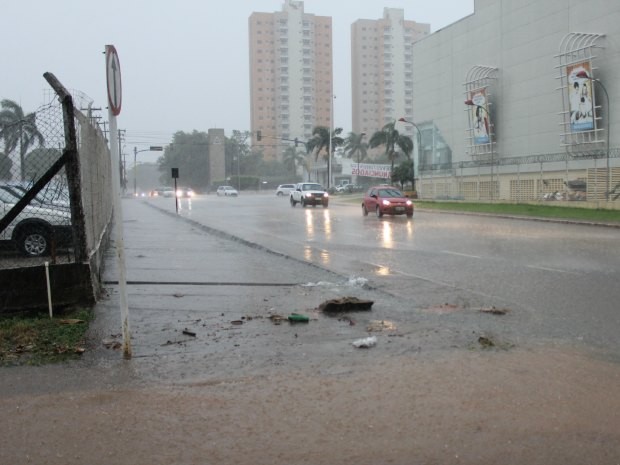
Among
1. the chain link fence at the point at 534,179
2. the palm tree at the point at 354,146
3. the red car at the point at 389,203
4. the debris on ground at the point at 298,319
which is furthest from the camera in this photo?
the palm tree at the point at 354,146

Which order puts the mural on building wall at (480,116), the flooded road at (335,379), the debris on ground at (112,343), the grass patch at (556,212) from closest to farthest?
the flooded road at (335,379)
the debris on ground at (112,343)
the grass patch at (556,212)
the mural on building wall at (480,116)

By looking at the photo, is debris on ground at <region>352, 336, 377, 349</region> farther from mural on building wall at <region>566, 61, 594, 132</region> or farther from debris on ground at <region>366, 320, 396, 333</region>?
mural on building wall at <region>566, 61, 594, 132</region>

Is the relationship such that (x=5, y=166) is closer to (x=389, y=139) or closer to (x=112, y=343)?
(x=112, y=343)

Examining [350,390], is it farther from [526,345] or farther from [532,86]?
[532,86]

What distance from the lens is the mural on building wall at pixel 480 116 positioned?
46.6m

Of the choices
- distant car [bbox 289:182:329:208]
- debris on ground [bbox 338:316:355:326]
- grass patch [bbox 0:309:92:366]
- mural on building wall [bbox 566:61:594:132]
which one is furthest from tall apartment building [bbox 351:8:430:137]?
grass patch [bbox 0:309:92:366]

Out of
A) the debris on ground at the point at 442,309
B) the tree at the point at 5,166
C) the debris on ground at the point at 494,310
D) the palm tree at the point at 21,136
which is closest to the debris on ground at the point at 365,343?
the debris on ground at the point at 442,309

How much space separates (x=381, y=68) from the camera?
515 ft

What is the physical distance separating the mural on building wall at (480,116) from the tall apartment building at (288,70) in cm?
10151

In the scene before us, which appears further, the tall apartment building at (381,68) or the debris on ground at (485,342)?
the tall apartment building at (381,68)

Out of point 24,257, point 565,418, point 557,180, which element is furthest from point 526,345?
point 557,180

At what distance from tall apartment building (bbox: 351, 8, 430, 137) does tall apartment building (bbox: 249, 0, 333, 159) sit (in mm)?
7720

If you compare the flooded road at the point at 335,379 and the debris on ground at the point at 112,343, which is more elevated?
the debris on ground at the point at 112,343

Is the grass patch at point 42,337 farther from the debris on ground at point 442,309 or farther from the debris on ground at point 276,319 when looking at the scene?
the debris on ground at point 442,309
